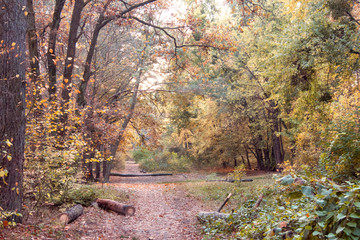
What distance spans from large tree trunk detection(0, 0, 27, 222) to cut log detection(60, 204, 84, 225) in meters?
1.41

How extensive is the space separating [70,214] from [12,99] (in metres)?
3.18

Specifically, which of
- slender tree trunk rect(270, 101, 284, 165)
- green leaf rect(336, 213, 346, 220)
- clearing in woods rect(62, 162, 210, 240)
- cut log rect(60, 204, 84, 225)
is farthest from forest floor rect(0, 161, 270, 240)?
slender tree trunk rect(270, 101, 284, 165)

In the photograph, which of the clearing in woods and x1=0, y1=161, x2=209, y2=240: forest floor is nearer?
x1=0, y1=161, x2=209, y2=240: forest floor

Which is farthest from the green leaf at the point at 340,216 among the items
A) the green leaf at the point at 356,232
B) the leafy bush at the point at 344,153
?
the leafy bush at the point at 344,153

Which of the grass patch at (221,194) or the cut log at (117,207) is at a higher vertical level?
the cut log at (117,207)

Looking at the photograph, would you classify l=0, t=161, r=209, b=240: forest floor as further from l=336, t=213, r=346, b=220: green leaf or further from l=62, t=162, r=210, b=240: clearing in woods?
l=336, t=213, r=346, b=220: green leaf

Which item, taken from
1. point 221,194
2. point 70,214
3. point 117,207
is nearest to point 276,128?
point 221,194

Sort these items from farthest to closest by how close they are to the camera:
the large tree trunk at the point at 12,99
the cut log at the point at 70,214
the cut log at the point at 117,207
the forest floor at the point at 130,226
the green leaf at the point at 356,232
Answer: the cut log at the point at 117,207 → the cut log at the point at 70,214 → the forest floor at the point at 130,226 → the large tree trunk at the point at 12,99 → the green leaf at the point at 356,232

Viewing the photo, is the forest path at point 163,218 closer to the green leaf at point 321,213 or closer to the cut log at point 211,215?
the cut log at point 211,215

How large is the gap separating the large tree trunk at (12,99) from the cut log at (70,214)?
1405 millimetres

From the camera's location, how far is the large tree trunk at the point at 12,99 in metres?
4.87

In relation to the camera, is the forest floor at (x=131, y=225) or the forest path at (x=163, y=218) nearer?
the forest floor at (x=131, y=225)

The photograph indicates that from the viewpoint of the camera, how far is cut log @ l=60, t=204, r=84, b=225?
21.1 ft

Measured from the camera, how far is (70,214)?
6660 millimetres
